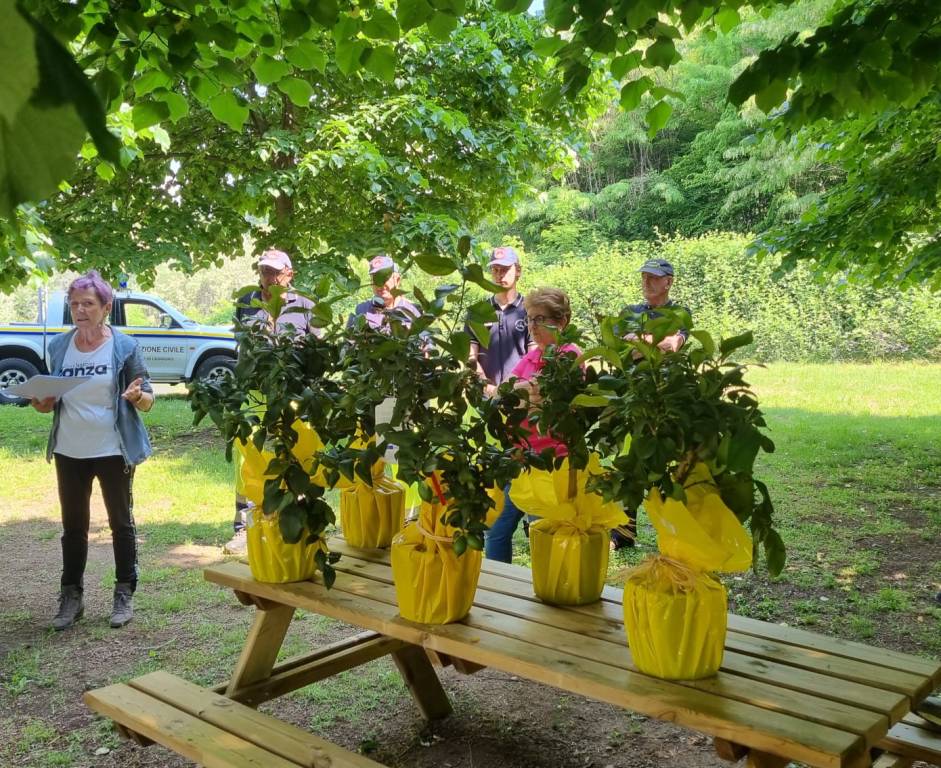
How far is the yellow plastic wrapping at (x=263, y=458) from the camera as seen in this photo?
8.79 ft

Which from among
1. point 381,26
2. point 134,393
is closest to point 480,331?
point 381,26

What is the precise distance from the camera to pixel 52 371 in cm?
438

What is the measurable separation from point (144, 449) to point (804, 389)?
11.3 meters

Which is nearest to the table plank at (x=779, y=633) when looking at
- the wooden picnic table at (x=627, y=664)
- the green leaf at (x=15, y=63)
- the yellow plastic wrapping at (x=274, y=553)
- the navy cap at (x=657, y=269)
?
the wooden picnic table at (x=627, y=664)

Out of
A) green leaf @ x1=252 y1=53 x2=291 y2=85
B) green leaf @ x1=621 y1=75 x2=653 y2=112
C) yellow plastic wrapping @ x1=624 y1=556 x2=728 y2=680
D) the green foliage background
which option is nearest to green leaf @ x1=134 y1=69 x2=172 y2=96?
green leaf @ x1=252 y1=53 x2=291 y2=85

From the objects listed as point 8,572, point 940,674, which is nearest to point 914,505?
point 940,674

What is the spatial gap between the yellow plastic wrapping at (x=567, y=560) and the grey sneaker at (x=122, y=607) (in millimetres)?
2799

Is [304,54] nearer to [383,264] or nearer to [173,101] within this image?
[173,101]

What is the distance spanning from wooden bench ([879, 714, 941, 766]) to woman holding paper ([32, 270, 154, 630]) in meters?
3.43

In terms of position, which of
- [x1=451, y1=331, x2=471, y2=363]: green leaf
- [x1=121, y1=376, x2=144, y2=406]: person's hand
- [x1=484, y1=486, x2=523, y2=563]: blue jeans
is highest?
[x1=451, y1=331, x2=471, y2=363]: green leaf

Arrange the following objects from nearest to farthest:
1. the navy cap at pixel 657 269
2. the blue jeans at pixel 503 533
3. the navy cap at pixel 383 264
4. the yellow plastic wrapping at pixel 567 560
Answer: the navy cap at pixel 383 264
the yellow plastic wrapping at pixel 567 560
the blue jeans at pixel 503 533
the navy cap at pixel 657 269

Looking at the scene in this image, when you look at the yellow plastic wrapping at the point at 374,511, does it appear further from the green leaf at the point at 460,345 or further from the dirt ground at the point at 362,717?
the green leaf at the point at 460,345

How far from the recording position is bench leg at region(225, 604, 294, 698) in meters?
2.88

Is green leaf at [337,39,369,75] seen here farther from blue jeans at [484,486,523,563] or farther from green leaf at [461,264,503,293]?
blue jeans at [484,486,523,563]
